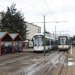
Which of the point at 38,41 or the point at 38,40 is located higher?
the point at 38,40

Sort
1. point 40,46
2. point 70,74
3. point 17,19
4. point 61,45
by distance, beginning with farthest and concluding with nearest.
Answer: point 17,19, point 61,45, point 40,46, point 70,74

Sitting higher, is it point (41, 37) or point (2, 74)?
point (41, 37)

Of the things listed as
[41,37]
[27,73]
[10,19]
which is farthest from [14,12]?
[27,73]

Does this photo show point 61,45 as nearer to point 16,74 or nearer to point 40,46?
point 40,46

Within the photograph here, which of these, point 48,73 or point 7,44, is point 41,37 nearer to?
point 7,44

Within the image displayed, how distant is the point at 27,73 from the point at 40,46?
90.3 ft

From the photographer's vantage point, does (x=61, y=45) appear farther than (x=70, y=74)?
Yes

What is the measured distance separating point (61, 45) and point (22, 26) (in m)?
15.0

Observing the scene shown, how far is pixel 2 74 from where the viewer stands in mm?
14680

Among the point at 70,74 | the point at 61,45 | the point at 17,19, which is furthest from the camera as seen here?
the point at 17,19

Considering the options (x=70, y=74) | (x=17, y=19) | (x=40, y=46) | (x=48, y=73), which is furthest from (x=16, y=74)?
(x=17, y=19)

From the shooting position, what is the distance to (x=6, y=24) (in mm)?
61438

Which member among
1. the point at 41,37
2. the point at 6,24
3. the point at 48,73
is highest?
the point at 6,24

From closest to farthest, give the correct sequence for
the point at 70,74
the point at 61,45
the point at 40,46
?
the point at 70,74 < the point at 40,46 < the point at 61,45
